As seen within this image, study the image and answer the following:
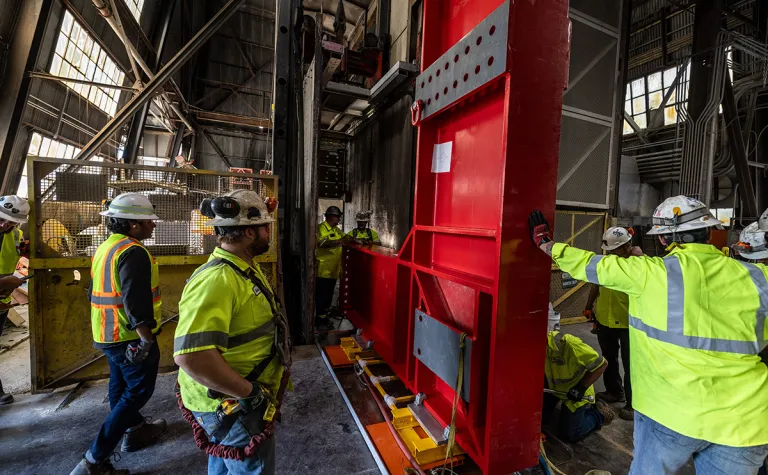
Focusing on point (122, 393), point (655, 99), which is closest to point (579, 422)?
point (122, 393)

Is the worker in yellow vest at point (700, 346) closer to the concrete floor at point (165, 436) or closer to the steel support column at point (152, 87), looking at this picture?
the concrete floor at point (165, 436)

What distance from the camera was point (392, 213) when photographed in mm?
5461

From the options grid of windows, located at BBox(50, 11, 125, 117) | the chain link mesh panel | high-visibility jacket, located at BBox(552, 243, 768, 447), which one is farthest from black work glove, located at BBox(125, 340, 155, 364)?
grid of windows, located at BBox(50, 11, 125, 117)

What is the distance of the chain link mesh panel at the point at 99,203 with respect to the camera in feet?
11.8

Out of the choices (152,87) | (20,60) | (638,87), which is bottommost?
(20,60)

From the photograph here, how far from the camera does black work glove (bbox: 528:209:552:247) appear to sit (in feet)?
6.27

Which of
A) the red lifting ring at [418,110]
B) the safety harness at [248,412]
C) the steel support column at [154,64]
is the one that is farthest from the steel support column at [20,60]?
the red lifting ring at [418,110]

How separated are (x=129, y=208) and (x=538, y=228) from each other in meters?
2.99

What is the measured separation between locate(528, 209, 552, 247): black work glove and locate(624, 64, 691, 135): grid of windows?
47.6ft

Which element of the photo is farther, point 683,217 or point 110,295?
point 110,295

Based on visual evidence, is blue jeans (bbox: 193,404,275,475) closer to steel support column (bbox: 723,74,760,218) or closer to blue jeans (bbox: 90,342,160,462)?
blue jeans (bbox: 90,342,160,462)

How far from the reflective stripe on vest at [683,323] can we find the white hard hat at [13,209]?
562cm

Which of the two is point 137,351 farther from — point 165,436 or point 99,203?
point 99,203

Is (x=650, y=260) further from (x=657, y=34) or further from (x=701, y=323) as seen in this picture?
(x=657, y=34)
